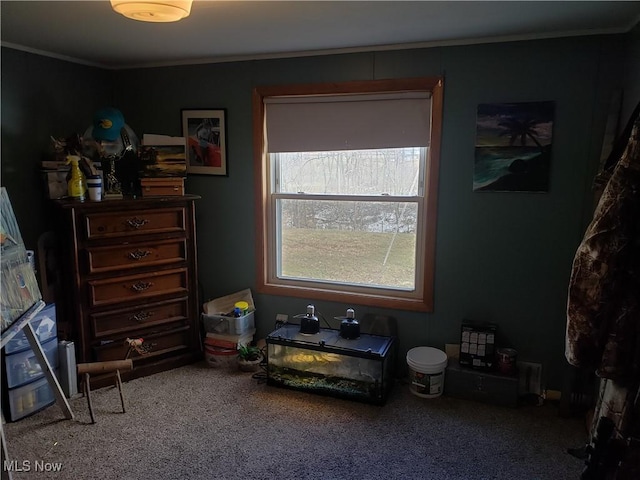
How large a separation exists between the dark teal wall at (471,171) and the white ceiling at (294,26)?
10cm

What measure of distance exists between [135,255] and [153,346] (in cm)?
65

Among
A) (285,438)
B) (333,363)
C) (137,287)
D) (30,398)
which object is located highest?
(137,287)

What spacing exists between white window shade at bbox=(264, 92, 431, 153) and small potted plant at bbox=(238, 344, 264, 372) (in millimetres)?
1403

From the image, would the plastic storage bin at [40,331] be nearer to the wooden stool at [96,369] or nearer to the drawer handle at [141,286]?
the wooden stool at [96,369]

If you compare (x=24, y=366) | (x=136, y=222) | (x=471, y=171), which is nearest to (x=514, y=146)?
(x=471, y=171)

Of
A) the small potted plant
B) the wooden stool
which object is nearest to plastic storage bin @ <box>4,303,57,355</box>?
the wooden stool

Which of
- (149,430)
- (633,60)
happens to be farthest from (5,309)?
(633,60)

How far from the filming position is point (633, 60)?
2.43 m

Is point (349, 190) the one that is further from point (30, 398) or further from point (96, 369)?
point (30, 398)

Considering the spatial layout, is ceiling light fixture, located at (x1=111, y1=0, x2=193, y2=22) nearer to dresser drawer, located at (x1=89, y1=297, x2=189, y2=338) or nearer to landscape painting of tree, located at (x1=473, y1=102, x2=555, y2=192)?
landscape painting of tree, located at (x1=473, y1=102, x2=555, y2=192)

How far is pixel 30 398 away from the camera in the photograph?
271 cm

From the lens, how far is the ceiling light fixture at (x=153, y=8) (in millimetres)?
1657

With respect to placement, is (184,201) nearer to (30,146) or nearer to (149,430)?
(30,146)

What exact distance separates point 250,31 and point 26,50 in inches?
60.1
